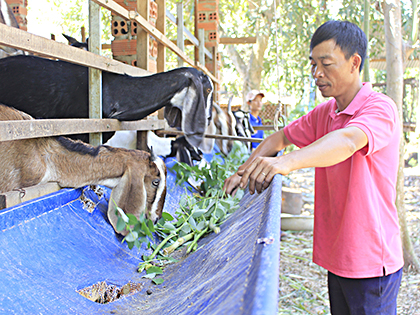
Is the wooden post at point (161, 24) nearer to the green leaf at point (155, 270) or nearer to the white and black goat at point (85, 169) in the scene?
the white and black goat at point (85, 169)

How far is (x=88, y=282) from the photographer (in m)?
1.56

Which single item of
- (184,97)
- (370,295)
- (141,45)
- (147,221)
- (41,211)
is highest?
(141,45)

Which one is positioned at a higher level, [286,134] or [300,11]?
[300,11]

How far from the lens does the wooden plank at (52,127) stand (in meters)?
1.62

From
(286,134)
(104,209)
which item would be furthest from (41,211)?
(286,134)

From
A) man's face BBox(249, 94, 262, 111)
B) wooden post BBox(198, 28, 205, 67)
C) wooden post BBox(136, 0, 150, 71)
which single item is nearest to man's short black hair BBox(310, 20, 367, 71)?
wooden post BBox(136, 0, 150, 71)

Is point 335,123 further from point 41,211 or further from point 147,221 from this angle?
point 41,211

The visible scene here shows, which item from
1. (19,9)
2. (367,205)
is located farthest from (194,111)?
(19,9)

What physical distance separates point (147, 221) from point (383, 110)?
1331 millimetres

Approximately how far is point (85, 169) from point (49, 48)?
69cm

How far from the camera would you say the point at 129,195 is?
6.99 ft

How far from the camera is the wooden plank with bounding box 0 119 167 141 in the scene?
63.9 inches

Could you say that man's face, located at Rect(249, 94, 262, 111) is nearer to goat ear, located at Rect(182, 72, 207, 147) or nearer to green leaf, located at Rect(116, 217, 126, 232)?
goat ear, located at Rect(182, 72, 207, 147)

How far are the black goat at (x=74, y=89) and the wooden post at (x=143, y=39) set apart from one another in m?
0.51
